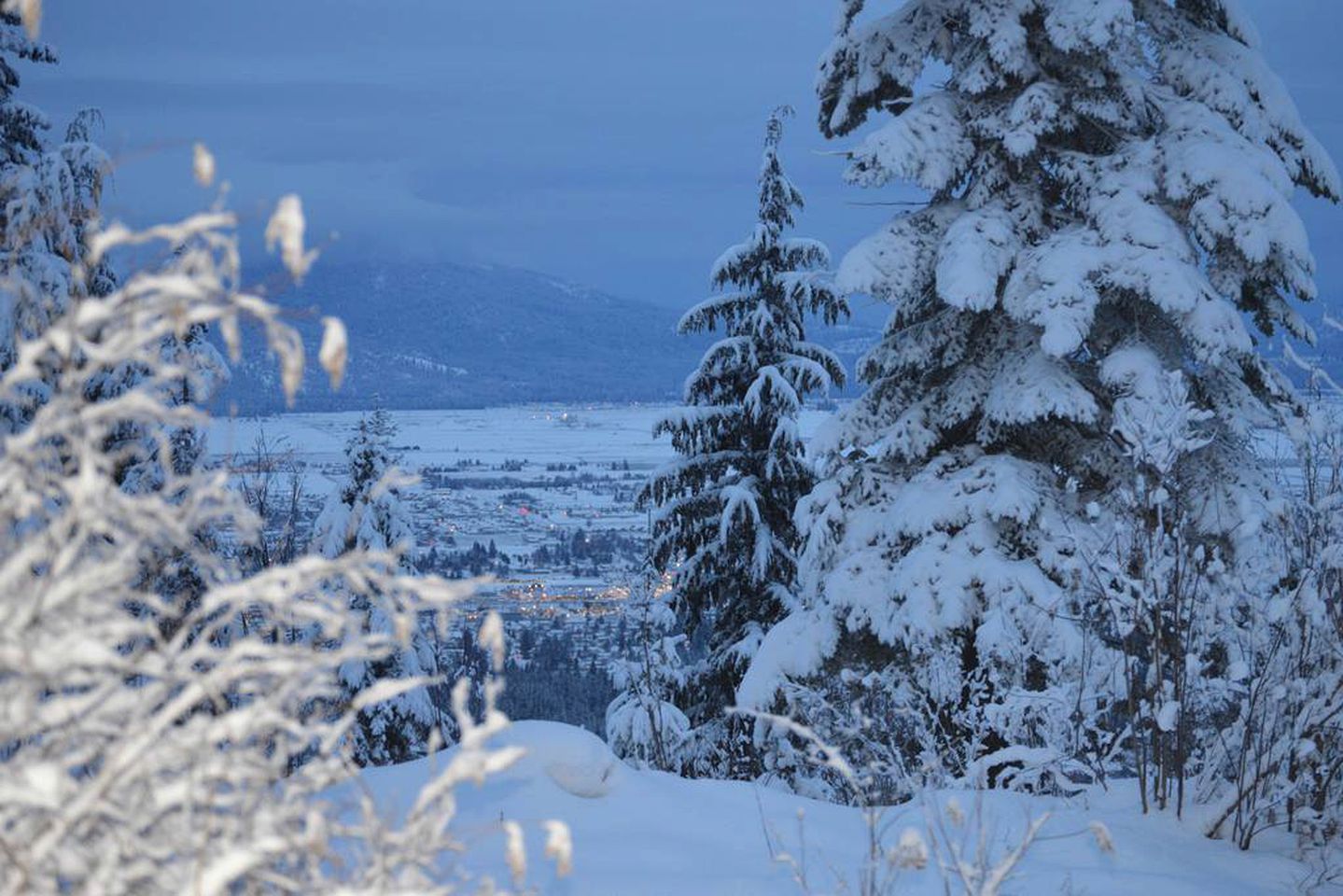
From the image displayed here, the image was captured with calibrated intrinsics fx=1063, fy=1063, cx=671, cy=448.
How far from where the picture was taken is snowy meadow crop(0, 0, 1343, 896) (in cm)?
193

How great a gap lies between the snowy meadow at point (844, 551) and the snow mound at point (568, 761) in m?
0.02

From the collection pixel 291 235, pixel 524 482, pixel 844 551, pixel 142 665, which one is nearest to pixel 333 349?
pixel 291 235

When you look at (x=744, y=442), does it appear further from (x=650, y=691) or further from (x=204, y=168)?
(x=204, y=168)

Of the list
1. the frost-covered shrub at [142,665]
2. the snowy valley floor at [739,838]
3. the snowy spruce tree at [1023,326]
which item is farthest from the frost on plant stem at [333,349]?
the snowy spruce tree at [1023,326]

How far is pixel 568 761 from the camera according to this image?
5051mm

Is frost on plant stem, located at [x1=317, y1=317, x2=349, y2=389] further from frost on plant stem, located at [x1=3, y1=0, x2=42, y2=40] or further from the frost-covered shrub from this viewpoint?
frost on plant stem, located at [x1=3, y1=0, x2=42, y2=40]

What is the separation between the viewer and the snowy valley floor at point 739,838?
4.18 meters

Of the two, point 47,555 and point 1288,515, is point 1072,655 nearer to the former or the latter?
point 1288,515

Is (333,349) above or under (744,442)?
under

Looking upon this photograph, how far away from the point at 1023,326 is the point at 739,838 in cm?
541

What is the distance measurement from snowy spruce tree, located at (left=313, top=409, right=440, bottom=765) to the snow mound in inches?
318

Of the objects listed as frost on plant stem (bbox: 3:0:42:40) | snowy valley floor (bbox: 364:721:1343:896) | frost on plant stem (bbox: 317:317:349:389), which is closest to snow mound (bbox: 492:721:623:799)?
snowy valley floor (bbox: 364:721:1343:896)

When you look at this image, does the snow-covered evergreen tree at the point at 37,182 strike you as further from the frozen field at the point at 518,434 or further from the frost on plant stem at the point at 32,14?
the frozen field at the point at 518,434

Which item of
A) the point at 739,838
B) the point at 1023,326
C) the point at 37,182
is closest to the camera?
the point at 739,838
